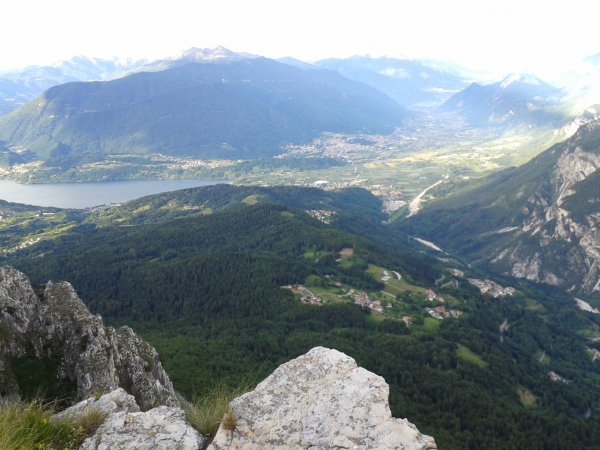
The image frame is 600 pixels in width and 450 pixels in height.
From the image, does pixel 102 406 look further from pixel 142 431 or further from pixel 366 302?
pixel 366 302

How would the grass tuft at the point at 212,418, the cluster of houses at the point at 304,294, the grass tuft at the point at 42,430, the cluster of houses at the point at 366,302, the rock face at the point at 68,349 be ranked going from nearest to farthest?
the grass tuft at the point at 42,430 < the grass tuft at the point at 212,418 < the rock face at the point at 68,349 < the cluster of houses at the point at 304,294 < the cluster of houses at the point at 366,302

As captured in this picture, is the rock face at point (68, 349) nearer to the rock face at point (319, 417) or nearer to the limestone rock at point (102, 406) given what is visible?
the limestone rock at point (102, 406)

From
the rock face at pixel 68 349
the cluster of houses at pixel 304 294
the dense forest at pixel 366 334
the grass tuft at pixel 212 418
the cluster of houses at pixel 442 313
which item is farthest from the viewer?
the cluster of houses at pixel 442 313

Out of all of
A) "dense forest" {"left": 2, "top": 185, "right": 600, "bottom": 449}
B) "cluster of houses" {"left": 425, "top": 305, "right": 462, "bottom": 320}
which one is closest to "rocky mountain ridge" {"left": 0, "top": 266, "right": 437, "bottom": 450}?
"dense forest" {"left": 2, "top": 185, "right": 600, "bottom": 449}

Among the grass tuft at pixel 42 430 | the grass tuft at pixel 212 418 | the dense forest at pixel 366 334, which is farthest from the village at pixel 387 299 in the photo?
the grass tuft at pixel 42 430

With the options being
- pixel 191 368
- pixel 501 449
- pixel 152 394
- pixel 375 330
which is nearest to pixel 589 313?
pixel 375 330

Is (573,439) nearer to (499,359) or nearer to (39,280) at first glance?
(499,359)

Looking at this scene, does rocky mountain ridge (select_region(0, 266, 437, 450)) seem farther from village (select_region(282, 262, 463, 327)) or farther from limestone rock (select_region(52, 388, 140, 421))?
village (select_region(282, 262, 463, 327))
